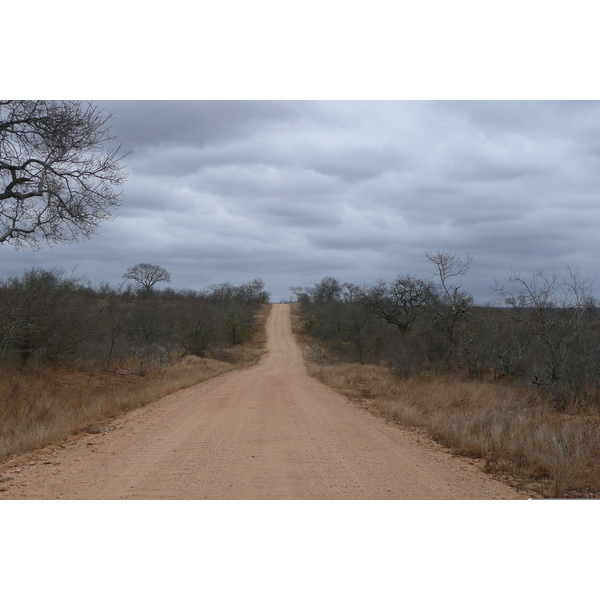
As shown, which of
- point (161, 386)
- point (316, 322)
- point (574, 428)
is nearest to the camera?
point (574, 428)

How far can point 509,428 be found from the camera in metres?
9.20

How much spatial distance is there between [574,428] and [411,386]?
9.19 m

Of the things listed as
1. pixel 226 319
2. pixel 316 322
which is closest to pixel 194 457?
pixel 226 319

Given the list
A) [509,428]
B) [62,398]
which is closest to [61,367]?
[62,398]

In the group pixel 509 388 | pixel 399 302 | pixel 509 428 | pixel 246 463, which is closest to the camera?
pixel 246 463

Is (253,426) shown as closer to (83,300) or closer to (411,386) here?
(411,386)

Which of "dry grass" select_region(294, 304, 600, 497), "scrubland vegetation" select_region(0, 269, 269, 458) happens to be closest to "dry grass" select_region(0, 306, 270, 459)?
"scrubland vegetation" select_region(0, 269, 269, 458)

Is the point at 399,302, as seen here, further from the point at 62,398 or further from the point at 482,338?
the point at 62,398

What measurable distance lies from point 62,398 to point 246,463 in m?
7.81

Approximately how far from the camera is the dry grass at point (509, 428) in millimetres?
6492

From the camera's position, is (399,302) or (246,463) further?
(399,302)

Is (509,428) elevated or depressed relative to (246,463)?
→ elevated

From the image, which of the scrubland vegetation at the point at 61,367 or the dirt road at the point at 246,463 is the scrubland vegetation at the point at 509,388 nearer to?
the dirt road at the point at 246,463

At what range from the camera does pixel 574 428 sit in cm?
916
